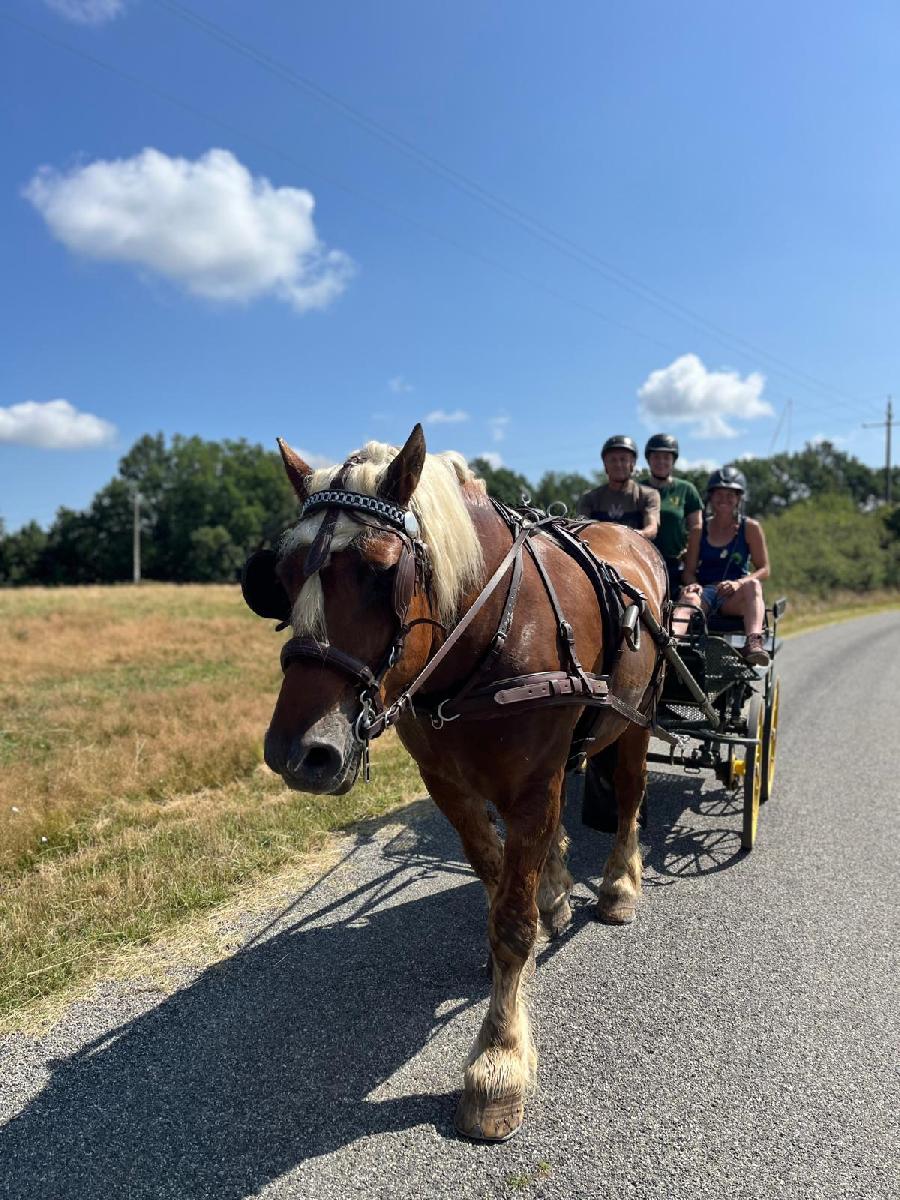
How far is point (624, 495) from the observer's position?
5523 millimetres

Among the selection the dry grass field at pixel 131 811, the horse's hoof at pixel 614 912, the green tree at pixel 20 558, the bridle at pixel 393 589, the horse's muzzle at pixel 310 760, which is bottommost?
the horse's hoof at pixel 614 912

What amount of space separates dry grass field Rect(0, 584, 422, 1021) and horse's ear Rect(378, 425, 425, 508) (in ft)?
8.57

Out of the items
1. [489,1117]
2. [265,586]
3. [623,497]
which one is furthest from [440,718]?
[623,497]

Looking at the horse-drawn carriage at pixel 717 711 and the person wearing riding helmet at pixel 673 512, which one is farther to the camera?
the person wearing riding helmet at pixel 673 512

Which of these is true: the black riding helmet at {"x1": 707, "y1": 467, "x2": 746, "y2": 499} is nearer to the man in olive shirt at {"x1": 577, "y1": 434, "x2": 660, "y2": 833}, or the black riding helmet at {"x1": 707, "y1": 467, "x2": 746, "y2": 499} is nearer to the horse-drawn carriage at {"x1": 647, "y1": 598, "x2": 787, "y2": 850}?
the man in olive shirt at {"x1": 577, "y1": 434, "x2": 660, "y2": 833}

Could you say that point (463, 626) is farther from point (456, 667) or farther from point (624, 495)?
point (624, 495)

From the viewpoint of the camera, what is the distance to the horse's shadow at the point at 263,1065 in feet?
7.15

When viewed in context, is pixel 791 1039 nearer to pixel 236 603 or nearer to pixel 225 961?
pixel 225 961

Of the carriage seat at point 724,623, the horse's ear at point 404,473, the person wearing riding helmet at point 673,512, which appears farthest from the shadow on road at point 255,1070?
the person wearing riding helmet at point 673,512

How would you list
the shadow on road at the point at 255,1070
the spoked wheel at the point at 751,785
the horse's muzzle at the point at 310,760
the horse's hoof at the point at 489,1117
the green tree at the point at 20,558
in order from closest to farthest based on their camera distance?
the horse's muzzle at the point at 310,760 → the shadow on road at the point at 255,1070 → the horse's hoof at the point at 489,1117 → the spoked wheel at the point at 751,785 → the green tree at the point at 20,558

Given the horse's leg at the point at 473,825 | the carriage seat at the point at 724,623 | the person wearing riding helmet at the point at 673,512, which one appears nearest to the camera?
the horse's leg at the point at 473,825

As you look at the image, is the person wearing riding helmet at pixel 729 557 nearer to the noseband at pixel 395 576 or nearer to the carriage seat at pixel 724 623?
the carriage seat at pixel 724 623

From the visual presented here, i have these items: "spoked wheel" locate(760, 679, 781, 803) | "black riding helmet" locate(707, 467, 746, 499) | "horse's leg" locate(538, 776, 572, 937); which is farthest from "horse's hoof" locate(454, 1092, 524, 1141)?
"black riding helmet" locate(707, 467, 746, 499)

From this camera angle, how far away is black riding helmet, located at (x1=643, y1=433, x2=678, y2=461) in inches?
250
